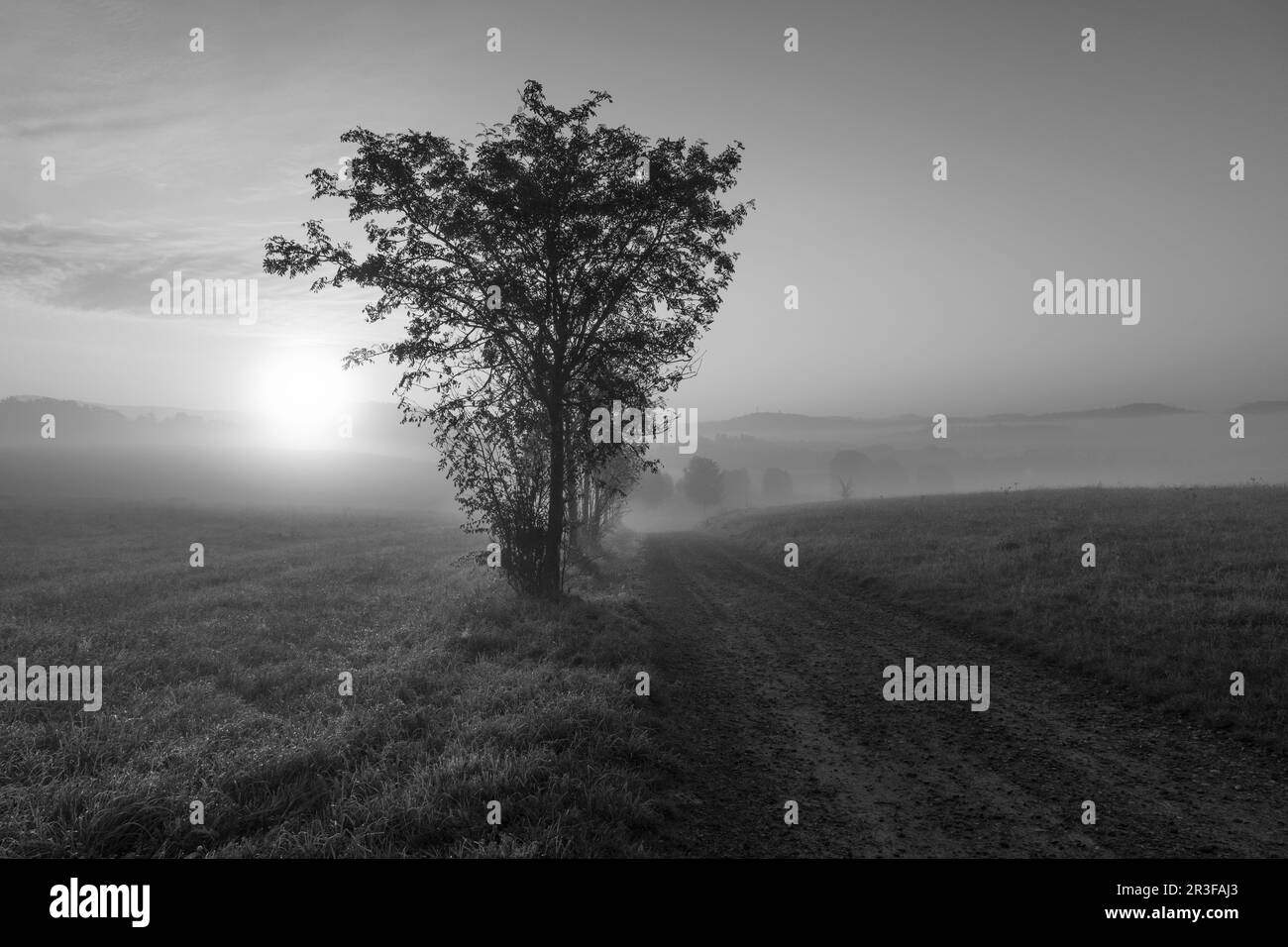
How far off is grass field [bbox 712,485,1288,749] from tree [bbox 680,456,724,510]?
84078 mm

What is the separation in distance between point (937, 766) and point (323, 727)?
8122 mm

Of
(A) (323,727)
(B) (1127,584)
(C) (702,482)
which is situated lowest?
(A) (323,727)

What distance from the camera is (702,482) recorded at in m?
110

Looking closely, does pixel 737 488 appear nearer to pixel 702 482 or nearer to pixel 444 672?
pixel 702 482

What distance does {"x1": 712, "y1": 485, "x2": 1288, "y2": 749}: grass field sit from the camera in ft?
27.8

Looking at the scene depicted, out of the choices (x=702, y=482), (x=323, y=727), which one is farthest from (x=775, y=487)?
(x=323, y=727)

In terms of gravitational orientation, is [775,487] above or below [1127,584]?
below

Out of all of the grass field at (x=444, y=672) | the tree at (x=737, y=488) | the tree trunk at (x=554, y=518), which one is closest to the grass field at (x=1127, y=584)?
the grass field at (x=444, y=672)

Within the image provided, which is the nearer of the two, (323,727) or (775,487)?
(323,727)

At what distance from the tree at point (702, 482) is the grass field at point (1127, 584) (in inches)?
3310

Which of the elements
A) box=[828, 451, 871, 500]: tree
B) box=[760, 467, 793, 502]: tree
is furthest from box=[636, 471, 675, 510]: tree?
box=[828, 451, 871, 500]: tree

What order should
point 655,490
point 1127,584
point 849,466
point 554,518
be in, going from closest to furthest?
point 1127,584 → point 554,518 → point 655,490 → point 849,466
